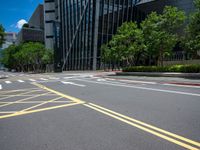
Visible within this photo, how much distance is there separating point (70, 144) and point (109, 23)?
60267 mm

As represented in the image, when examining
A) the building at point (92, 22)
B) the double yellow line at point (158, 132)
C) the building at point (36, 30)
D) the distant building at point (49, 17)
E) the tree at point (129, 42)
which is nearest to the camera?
the double yellow line at point (158, 132)

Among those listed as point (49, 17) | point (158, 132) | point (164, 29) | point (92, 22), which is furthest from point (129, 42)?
point (49, 17)

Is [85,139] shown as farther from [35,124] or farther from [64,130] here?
[35,124]

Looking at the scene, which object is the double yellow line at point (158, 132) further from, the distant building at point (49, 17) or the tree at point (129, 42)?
the distant building at point (49, 17)

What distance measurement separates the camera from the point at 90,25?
6262 centimetres

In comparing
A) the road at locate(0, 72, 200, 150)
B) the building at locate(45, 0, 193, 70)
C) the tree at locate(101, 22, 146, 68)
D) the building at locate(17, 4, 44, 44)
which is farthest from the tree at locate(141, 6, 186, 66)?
the building at locate(17, 4, 44, 44)

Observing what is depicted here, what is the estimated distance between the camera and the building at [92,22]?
200 feet

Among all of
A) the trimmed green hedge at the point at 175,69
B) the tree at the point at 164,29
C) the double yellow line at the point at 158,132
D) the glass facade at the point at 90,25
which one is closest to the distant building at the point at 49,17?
the glass facade at the point at 90,25

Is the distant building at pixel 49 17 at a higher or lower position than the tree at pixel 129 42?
higher

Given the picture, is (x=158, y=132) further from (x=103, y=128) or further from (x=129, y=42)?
(x=129, y=42)

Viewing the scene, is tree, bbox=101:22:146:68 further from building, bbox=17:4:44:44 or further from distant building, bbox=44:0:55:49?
building, bbox=17:4:44:44

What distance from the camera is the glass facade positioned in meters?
61.6

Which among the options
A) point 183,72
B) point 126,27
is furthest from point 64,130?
point 126,27

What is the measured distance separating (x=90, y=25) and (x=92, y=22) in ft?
4.10
